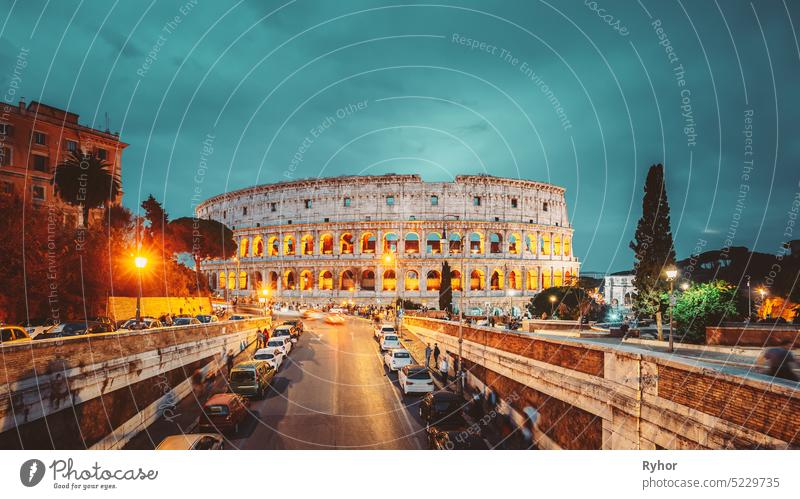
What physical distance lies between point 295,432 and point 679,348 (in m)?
16.2

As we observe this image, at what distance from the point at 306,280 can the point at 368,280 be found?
10495 millimetres

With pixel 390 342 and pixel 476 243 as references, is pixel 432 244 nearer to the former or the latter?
pixel 476 243

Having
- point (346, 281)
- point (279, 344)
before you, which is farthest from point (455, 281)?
point (279, 344)

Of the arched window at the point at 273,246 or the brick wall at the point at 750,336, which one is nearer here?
the brick wall at the point at 750,336

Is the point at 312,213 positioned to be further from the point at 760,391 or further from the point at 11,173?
the point at 760,391

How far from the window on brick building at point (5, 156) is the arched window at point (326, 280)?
42.6 meters

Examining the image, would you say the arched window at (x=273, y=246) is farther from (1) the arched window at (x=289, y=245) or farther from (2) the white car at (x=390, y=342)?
(2) the white car at (x=390, y=342)

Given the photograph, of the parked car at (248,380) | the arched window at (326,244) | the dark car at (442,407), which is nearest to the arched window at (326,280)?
the arched window at (326,244)

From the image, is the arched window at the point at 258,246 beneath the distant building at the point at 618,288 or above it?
above

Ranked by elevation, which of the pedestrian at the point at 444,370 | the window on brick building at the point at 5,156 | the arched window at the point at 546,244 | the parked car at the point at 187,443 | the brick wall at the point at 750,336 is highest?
the window on brick building at the point at 5,156

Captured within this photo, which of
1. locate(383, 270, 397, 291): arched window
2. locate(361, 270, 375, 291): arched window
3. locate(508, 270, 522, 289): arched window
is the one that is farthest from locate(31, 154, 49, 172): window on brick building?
locate(508, 270, 522, 289): arched window

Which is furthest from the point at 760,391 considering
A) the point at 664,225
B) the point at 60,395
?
the point at 664,225

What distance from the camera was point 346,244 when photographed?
73688 mm

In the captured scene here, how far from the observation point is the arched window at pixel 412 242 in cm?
7112
